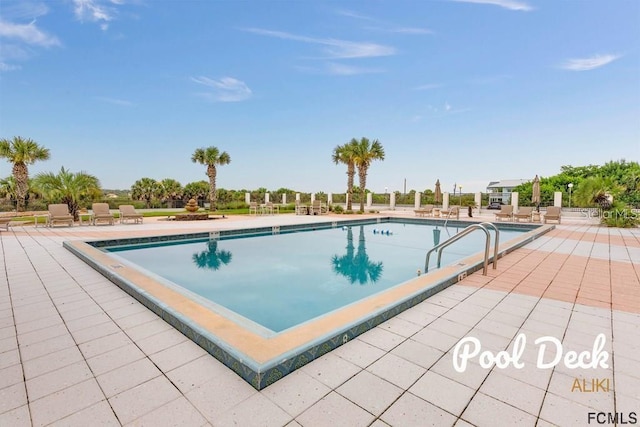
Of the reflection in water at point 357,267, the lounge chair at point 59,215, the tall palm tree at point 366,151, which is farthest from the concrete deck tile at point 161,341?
the tall palm tree at point 366,151

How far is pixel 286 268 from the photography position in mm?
6480

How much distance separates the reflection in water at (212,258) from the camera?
267 inches

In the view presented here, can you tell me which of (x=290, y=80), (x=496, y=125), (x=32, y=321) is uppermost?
(x=290, y=80)

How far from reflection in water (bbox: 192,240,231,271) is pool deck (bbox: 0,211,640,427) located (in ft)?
10.3

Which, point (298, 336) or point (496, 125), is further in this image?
point (496, 125)

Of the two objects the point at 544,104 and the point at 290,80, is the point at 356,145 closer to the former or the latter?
the point at 290,80

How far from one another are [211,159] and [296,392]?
69.3 ft

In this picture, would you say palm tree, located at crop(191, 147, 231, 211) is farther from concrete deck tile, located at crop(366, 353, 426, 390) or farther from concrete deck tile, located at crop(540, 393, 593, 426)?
concrete deck tile, located at crop(540, 393, 593, 426)

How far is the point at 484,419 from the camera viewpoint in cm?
156

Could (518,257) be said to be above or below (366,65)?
below

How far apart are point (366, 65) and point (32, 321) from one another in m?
18.8

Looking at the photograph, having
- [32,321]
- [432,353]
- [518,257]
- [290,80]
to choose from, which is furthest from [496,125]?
[32,321]

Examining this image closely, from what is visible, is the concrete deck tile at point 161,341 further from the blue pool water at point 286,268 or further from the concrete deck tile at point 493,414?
the concrete deck tile at point 493,414

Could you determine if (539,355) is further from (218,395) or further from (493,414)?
(218,395)
